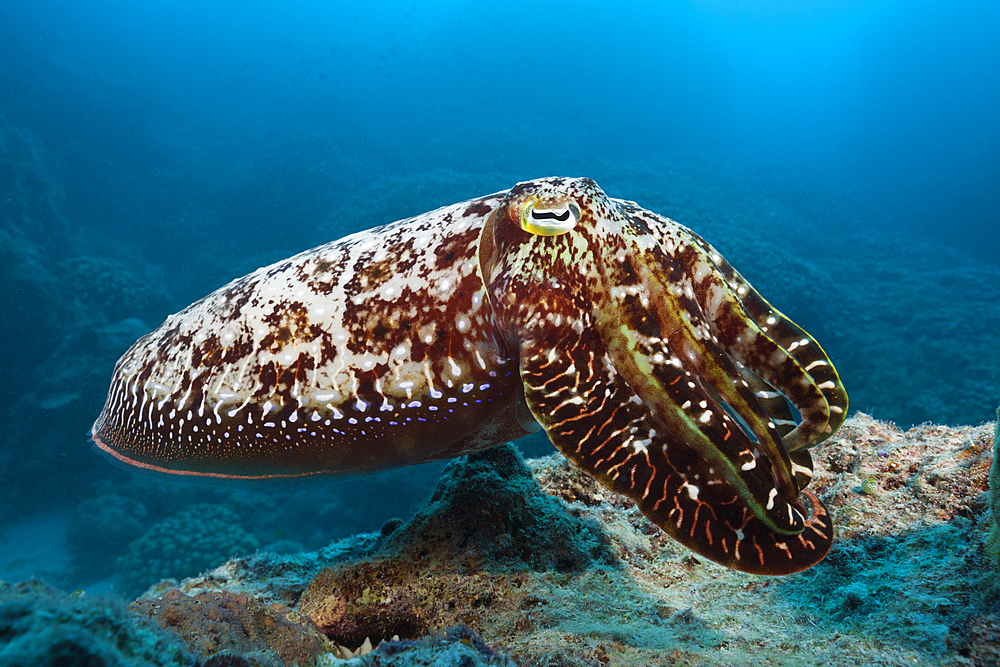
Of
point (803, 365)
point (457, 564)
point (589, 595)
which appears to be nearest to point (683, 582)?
point (589, 595)

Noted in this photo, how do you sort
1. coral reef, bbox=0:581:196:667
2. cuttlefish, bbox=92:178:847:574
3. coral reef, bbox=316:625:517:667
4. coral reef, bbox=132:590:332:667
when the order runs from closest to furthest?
coral reef, bbox=0:581:196:667 → coral reef, bbox=316:625:517:667 → coral reef, bbox=132:590:332:667 → cuttlefish, bbox=92:178:847:574

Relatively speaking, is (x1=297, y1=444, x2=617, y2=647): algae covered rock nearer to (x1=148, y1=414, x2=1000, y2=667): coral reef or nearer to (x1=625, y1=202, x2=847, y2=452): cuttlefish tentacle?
(x1=148, y1=414, x2=1000, y2=667): coral reef

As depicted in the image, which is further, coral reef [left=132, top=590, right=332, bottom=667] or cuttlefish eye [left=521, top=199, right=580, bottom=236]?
cuttlefish eye [left=521, top=199, right=580, bottom=236]

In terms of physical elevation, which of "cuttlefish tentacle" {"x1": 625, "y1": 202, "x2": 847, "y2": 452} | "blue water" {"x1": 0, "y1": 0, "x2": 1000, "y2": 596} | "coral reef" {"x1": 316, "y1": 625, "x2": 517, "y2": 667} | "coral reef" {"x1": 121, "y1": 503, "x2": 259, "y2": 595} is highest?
"blue water" {"x1": 0, "y1": 0, "x2": 1000, "y2": 596}

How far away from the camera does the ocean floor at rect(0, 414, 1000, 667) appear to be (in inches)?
52.0

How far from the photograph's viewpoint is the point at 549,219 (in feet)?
6.21

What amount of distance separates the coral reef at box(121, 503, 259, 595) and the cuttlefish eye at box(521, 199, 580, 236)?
541 inches

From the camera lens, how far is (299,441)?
7.13 ft

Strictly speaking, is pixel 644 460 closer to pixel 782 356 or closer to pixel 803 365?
pixel 782 356

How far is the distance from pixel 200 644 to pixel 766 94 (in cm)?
11625

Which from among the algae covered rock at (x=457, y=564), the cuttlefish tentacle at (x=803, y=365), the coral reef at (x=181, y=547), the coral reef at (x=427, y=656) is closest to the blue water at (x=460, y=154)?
the coral reef at (x=181, y=547)

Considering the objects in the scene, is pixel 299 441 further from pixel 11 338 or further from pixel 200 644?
pixel 11 338

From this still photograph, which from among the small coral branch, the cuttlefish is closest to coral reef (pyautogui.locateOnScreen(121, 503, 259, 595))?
the cuttlefish

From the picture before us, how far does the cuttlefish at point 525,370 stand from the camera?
1.57 metres
